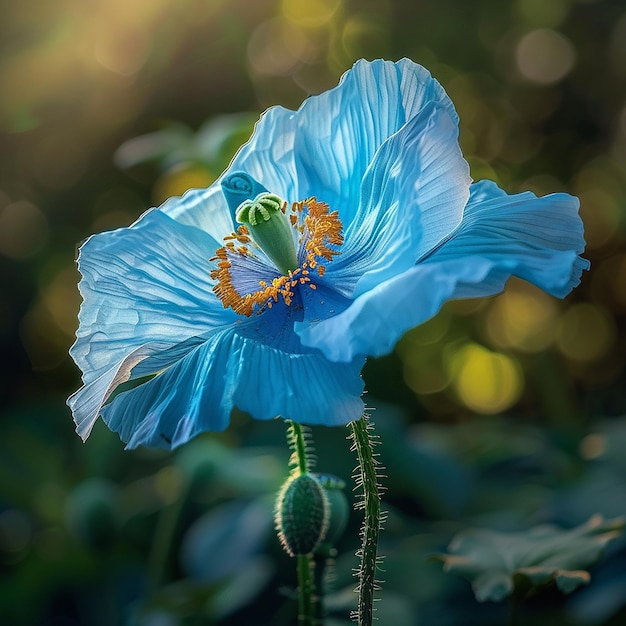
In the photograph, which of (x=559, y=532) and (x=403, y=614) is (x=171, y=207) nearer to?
(x=403, y=614)

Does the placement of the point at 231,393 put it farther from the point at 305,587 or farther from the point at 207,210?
the point at 207,210

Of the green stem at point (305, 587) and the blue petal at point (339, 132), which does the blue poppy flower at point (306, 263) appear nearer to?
the blue petal at point (339, 132)

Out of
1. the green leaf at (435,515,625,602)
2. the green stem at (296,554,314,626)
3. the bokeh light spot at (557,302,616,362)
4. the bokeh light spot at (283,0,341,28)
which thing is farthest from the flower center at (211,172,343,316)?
the bokeh light spot at (557,302,616,362)

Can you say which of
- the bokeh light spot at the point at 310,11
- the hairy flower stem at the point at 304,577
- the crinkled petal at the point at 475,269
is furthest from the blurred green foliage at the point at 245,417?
the crinkled petal at the point at 475,269

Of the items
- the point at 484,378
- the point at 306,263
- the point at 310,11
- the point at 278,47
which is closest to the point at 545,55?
the point at 310,11

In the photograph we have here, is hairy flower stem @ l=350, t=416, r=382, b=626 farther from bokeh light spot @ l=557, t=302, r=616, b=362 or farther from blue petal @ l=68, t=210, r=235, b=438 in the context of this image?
bokeh light spot @ l=557, t=302, r=616, b=362

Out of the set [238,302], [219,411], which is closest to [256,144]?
[238,302]

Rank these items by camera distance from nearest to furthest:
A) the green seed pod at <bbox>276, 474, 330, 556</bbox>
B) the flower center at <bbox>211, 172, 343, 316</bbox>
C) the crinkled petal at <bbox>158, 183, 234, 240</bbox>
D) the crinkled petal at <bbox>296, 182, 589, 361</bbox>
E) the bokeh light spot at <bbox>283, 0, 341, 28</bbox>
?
the crinkled petal at <bbox>296, 182, 589, 361</bbox> → the green seed pod at <bbox>276, 474, 330, 556</bbox> → the flower center at <bbox>211, 172, 343, 316</bbox> → the crinkled petal at <bbox>158, 183, 234, 240</bbox> → the bokeh light spot at <bbox>283, 0, 341, 28</bbox>
